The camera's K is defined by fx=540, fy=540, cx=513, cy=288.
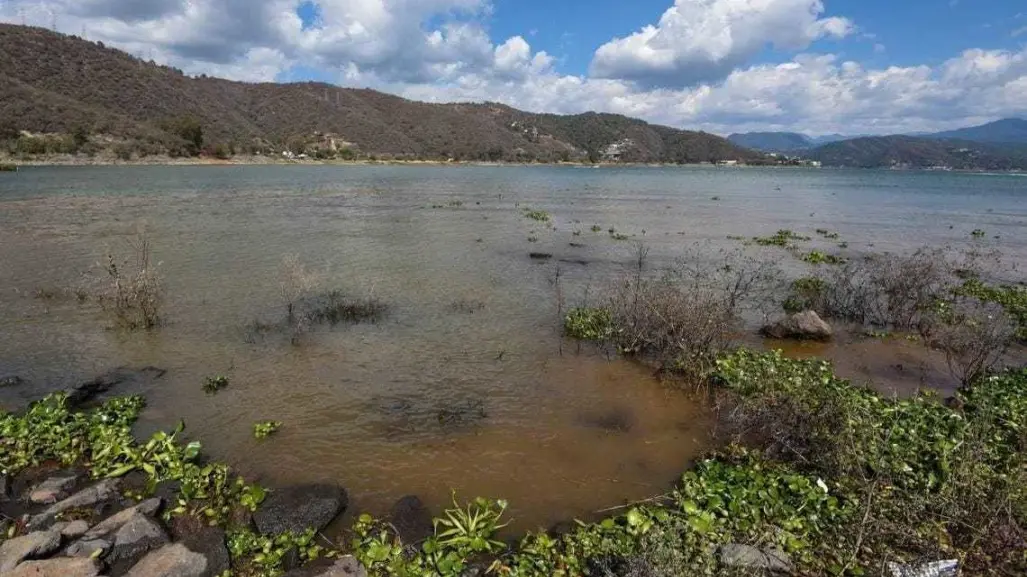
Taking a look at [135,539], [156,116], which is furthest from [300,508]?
[156,116]

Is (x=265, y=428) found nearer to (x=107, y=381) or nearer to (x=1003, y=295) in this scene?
(x=107, y=381)

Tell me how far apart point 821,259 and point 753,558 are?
2225 centimetres

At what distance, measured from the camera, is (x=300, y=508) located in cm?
702

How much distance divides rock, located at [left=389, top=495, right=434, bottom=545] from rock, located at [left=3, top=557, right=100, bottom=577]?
3159 millimetres

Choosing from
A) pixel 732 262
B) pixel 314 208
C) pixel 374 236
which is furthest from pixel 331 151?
pixel 732 262

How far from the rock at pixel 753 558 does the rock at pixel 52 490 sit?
827 cm

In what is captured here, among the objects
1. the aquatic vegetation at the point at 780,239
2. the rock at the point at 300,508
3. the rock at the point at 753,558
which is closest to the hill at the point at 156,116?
the aquatic vegetation at the point at 780,239

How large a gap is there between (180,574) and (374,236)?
80.3 feet

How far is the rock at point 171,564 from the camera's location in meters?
5.71

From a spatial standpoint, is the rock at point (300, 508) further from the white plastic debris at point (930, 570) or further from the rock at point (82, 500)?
the white plastic debris at point (930, 570)

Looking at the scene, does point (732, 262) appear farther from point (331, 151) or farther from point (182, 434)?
point (331, 151)

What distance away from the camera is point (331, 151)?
152000 millimetres

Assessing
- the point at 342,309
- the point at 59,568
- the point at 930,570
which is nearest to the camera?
the point at 930,570

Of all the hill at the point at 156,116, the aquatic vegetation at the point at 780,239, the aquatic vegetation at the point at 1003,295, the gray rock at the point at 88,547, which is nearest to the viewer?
the gray rock at the point at 88,547
